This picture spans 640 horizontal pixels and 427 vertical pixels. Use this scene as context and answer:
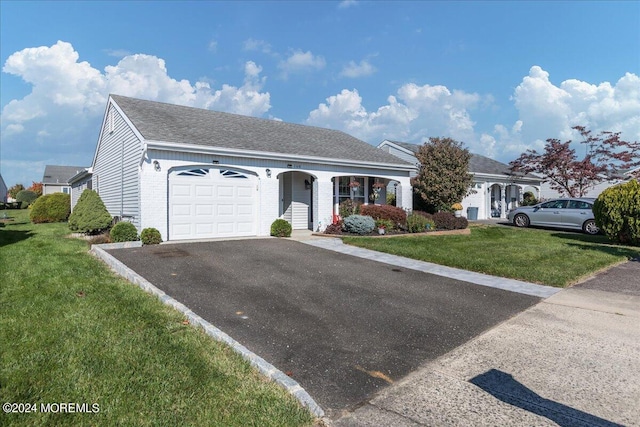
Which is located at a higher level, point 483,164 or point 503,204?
point 483,164

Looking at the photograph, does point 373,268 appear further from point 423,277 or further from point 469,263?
point 469,263

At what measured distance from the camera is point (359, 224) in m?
14.1

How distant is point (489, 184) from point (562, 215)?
26.0ft

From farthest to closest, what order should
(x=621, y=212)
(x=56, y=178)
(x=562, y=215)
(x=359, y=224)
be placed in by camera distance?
(x=56, y=178) < (x=562, y=215) < (x=359, y=224) < (x=621, y=212)

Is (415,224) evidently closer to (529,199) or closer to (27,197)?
(529,199)

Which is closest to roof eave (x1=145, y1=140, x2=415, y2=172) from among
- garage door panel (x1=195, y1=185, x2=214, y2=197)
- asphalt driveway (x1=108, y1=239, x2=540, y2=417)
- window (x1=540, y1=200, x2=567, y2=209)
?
garage door panel (x1=195, y1=185, x2=214, y2=197)

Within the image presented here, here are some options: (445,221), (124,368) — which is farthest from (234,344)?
Result: (445,221)

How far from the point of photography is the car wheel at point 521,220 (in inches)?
720

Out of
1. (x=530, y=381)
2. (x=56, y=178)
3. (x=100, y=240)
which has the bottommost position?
(x=530, y=381)

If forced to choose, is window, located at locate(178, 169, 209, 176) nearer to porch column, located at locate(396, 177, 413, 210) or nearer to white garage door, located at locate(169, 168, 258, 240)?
white garage door, located at locate(169, 168, 258, 240)

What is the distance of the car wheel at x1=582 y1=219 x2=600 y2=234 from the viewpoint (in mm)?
15453

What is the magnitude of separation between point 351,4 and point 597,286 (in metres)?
12.8

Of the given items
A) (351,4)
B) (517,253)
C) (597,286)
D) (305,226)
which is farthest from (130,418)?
(351,4)

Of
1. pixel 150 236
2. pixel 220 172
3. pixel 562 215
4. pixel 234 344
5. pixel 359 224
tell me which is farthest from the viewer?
pixel 562 215
